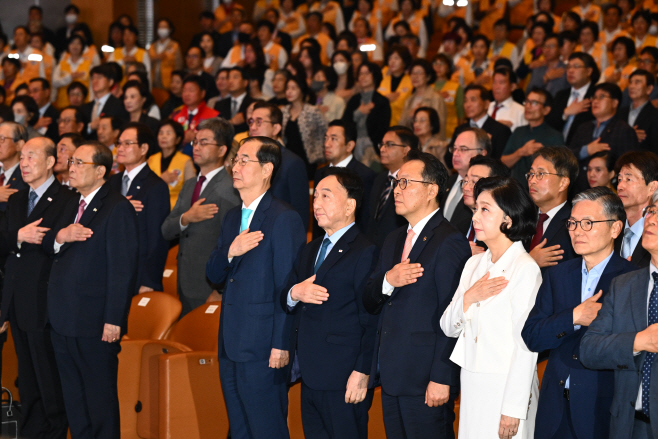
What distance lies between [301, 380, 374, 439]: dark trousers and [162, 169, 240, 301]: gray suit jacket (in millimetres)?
1704

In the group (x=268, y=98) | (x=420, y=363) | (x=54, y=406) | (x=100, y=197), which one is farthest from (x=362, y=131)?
(x=420, y=363)

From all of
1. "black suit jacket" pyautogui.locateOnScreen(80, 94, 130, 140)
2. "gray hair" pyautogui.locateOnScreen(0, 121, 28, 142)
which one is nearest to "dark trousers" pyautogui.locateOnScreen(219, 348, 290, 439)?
"gray hair" pyautogui.locateOnScreen(0, 121, 28, 142)

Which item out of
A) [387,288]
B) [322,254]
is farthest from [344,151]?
[387,288]

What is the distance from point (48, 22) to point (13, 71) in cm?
197

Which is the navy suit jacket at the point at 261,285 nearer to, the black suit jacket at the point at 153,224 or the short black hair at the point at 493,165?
the short black hair at the point at 493,165

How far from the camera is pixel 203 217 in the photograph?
15.6 feet

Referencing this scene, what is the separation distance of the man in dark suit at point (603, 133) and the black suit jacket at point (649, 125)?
0.90 ft

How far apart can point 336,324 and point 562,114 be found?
428 cm

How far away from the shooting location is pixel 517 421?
2.67m

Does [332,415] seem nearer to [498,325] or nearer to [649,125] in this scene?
[498,325]

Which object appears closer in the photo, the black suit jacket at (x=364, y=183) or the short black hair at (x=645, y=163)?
the short black hair at (x=645, y=163)

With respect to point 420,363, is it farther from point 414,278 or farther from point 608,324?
point 608,324

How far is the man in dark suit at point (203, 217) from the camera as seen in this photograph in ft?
15.9

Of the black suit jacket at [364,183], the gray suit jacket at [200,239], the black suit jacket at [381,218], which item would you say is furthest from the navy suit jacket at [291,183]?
the black suit jacket at [381,218]
